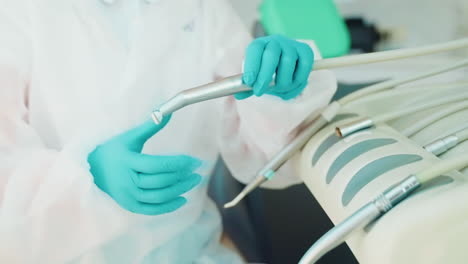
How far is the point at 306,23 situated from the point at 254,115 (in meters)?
0.45

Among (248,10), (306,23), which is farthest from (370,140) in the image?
(248,10)

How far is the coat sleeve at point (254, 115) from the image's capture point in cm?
58

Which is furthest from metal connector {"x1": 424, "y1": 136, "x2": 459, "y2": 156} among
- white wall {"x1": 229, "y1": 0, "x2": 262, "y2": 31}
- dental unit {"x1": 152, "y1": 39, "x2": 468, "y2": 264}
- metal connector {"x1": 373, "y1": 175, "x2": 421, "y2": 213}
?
white wall {"x1": 229, "y1": 0, "x2": 262, "y2": 31}

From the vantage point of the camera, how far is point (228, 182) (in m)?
0.97

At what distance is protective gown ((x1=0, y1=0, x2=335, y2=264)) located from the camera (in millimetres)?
523

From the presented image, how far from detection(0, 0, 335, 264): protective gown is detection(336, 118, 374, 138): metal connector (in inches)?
2.7

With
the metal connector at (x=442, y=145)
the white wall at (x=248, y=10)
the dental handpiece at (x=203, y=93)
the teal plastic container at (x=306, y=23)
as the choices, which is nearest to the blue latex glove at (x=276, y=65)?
the dental handpiece at (x=203, y=93)

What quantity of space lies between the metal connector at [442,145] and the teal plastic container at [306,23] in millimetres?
590

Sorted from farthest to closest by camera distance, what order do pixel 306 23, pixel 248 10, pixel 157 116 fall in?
pixel 248 10, pixel 306 23, pixel 157 116

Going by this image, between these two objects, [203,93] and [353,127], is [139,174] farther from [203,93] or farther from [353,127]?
[353,127]

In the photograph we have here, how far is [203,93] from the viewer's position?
447 mm

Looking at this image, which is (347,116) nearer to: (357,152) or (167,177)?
(357,152)

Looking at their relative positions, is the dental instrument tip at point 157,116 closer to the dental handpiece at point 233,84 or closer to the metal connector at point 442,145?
the dental handpiece at point 233,84

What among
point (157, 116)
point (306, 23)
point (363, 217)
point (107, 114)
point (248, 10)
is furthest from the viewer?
point (248, 10)
